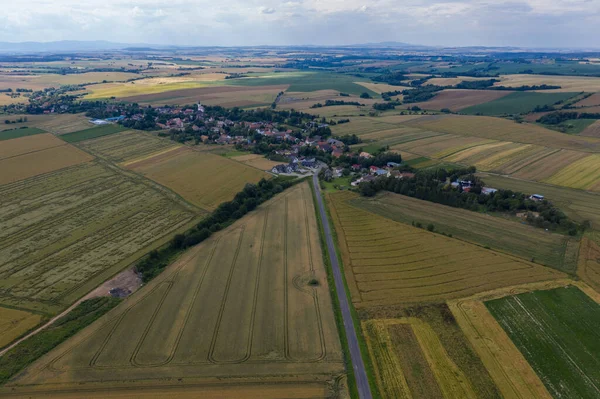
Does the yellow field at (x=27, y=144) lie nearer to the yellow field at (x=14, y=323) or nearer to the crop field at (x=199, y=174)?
the crop field at (x=199, y=174)

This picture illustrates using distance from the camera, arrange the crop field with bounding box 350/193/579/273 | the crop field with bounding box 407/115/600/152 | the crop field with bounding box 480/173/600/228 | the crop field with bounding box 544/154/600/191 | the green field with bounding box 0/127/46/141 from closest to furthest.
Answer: the crop field with bounding box 350/193/579/273
the crop field with bounding box 480/173/600/228
the crop field with bounding box 544/154/600/191
the crop field with bounding box 407/115/600/152
the green field with bounding box 0/127/46/141

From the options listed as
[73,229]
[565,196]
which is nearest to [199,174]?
[73,229]

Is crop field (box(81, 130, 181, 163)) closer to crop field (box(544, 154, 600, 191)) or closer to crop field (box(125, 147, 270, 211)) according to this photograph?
crop field (box(125, 147, 270, 211))

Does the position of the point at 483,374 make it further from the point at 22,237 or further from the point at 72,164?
the point at 72,164

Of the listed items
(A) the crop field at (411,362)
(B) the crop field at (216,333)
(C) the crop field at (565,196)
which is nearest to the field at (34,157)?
(B) the crop field at (216,333)

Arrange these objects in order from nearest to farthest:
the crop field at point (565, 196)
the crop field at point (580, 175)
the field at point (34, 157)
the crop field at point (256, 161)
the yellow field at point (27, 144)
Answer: the crop field at point (565, 196)
the crop field at point (580, 175)
the field at point (34, 157)
the crop field at point (256, 161)
the yellow field at point (27, 144)

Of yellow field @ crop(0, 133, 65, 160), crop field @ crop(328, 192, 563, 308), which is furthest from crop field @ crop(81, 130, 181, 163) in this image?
crop field @ crop(328, 192, 563, 308)

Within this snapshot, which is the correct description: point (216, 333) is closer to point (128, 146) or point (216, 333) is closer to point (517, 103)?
point (128, 146)

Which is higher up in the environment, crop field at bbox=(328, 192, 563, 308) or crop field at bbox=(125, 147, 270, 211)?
crop field at bbox=(125, 147, 270, 211)
